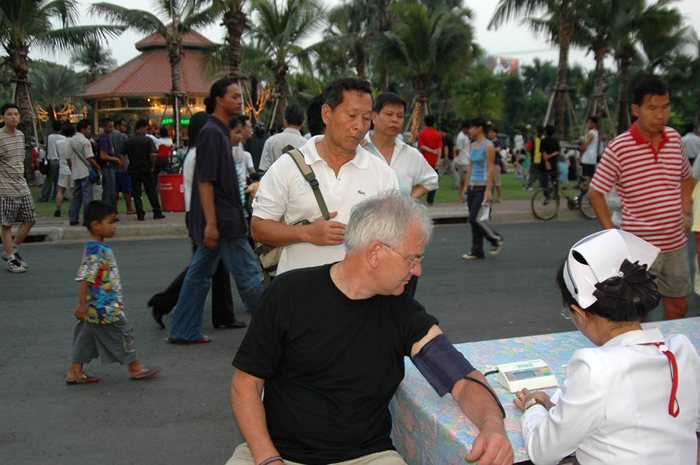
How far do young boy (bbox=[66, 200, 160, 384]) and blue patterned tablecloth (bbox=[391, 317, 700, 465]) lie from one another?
278 cm

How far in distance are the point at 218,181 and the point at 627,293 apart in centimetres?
400

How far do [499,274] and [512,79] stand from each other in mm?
73720

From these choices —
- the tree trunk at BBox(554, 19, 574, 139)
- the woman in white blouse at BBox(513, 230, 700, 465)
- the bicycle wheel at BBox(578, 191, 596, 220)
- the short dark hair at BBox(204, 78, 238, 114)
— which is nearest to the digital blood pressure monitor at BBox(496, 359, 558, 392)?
the woman in white blouse at BBox(513, 230, 700, 465)

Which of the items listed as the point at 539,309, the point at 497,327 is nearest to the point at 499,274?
the point at 539,309

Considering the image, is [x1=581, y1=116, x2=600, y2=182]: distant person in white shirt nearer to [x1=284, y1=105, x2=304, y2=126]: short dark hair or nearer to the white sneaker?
[x1=284, y1=105, x2=304, y2=126]: short dark hair

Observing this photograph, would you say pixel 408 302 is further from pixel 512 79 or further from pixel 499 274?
pixel 512 79

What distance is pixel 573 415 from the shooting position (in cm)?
198

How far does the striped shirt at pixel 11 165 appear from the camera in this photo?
27.8 feet

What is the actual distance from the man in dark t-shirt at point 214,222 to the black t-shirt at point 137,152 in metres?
8.12

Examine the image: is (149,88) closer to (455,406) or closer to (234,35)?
(234,35)

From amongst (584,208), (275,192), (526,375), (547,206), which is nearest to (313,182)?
(275,192)

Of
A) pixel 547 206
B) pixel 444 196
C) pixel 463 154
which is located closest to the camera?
pixel 547 206

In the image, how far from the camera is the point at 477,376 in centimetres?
246

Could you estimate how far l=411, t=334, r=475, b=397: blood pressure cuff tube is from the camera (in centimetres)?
247
